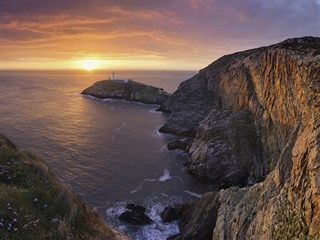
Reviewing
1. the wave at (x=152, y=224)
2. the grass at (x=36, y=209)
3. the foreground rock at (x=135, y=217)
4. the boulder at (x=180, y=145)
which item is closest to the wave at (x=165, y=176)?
the wave at (x=152, y=224)

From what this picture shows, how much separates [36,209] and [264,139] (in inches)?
1424

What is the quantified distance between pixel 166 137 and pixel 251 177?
92.5 ft

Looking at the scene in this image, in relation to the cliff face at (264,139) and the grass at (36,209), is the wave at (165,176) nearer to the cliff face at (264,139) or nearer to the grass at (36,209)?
the cliff face at (264,139)

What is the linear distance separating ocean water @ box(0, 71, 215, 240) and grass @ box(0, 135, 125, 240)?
15.6 metres

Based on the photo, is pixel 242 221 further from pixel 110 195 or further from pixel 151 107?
pixel 151 107

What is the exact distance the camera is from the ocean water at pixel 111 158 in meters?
36.4

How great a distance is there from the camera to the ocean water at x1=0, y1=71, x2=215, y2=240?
119 ft

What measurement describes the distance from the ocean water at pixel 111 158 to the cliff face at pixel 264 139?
6.08 m

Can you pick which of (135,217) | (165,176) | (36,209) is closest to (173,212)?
(135,217)

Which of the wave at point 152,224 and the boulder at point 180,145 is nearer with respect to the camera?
the wave at point 152,224

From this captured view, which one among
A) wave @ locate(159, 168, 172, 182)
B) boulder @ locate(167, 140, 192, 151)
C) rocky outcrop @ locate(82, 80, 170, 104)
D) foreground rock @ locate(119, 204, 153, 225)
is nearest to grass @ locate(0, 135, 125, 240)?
foreground rock @ locate(119, 204, 153, 225)

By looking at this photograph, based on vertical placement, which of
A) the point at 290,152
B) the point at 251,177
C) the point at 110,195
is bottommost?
the point at 110,195

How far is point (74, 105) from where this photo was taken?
4245 inches

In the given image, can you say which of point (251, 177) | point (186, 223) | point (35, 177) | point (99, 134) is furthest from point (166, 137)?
point (35, 177)
